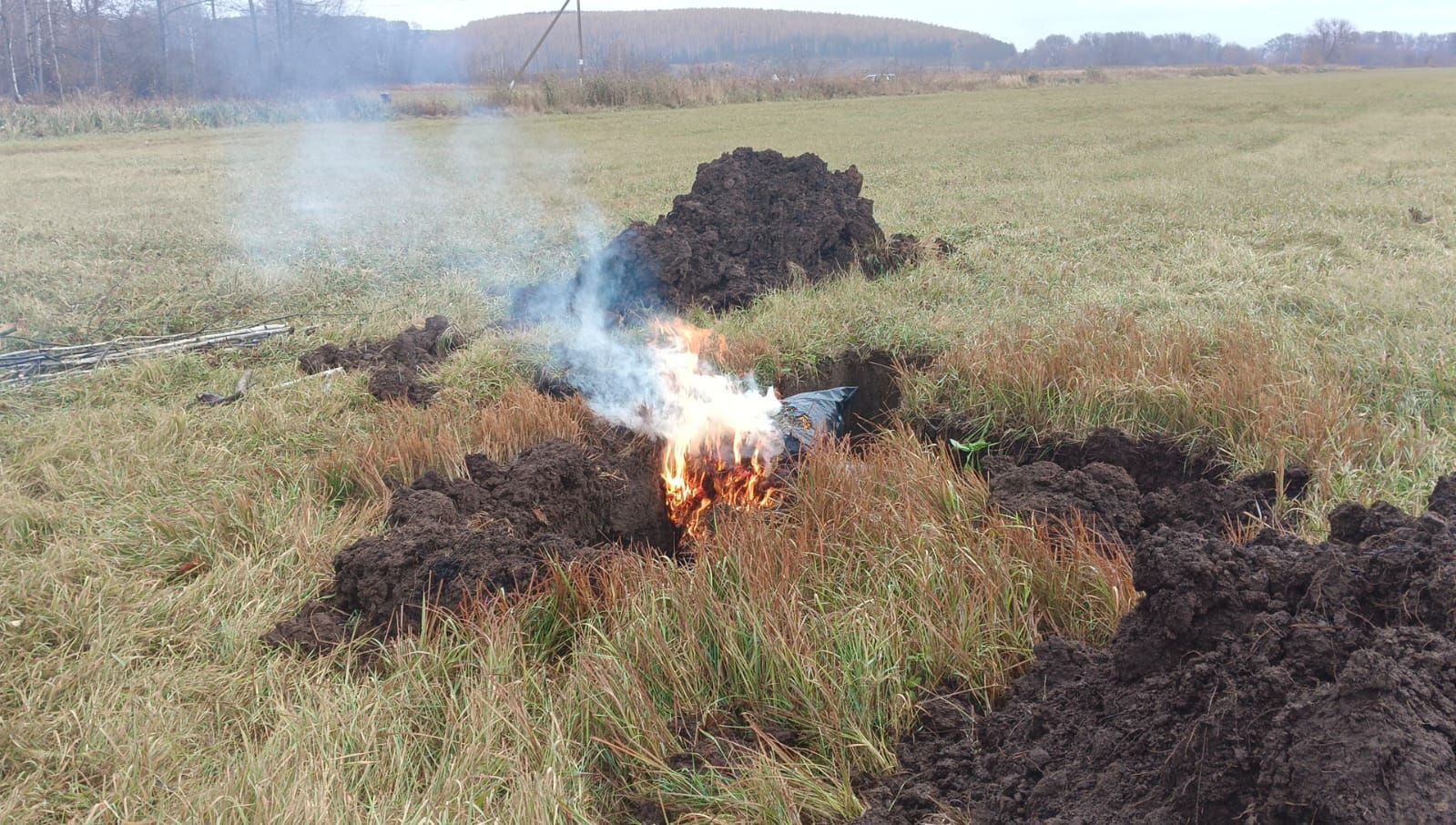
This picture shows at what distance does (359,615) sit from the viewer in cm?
347

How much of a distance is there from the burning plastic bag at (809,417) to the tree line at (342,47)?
6.60 meters

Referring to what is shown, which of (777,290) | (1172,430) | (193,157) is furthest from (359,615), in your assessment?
(193,157)

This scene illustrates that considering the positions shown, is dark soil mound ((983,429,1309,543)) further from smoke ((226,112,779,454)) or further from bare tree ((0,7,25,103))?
bare tree ((0,7,25,103))

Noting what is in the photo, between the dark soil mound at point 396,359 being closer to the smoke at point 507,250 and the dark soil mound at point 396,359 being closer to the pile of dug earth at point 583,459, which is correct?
the pile of dug earth at point 583,459

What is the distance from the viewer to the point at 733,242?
8312mm

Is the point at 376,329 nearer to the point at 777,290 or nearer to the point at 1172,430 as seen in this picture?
the point at 777,290

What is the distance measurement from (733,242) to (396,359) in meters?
3.18

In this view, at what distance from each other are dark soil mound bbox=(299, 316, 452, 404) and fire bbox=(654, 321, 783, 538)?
5.75ft

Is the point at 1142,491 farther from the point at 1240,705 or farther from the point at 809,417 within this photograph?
the point at 1240,705

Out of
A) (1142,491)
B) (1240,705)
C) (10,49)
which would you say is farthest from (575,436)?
(10,49)

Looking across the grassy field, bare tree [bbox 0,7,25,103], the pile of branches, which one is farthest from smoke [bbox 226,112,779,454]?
bare tree [bbox 0,7,25,103]

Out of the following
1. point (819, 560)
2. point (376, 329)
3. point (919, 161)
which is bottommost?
point (819, 560)

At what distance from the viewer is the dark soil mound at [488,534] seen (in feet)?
11.3

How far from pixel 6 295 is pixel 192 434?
4687 mm
